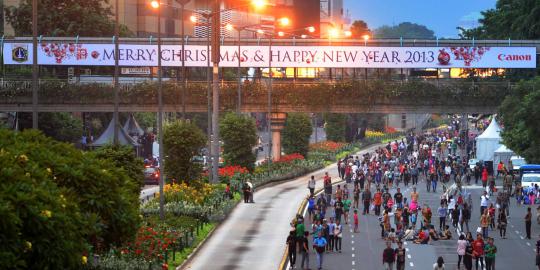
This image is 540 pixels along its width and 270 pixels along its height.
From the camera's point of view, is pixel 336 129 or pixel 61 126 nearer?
pixel 61 126

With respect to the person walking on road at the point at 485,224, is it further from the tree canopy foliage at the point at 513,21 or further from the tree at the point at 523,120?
the tree canopy foliage at the point at 513,21

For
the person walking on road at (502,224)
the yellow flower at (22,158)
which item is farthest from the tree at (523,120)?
the yellow flower at (22,158)

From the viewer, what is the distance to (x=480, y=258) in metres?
39.7

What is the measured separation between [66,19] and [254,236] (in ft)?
225

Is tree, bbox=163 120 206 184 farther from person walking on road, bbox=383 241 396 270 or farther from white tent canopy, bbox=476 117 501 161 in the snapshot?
white tent canopy, bbox=476 117 501 161

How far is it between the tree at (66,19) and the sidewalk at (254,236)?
1827 inches

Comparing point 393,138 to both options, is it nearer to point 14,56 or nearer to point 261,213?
point 14,56

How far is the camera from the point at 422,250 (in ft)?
147

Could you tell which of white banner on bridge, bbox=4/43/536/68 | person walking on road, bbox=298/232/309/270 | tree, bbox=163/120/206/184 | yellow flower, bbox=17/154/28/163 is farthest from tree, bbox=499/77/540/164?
yellow flower, bbox=17/154/28/163

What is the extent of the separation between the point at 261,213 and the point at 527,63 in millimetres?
36115

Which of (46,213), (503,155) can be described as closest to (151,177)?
(503,155)

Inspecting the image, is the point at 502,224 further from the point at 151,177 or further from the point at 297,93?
the point at 297,93

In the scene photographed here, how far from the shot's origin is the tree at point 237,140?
77312 millimetres

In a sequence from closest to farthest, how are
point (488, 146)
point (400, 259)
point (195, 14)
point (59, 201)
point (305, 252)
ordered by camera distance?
point (59, 201) < point (400, 259) < point (305, 252) < point (488, 146) < point (195, 14)
